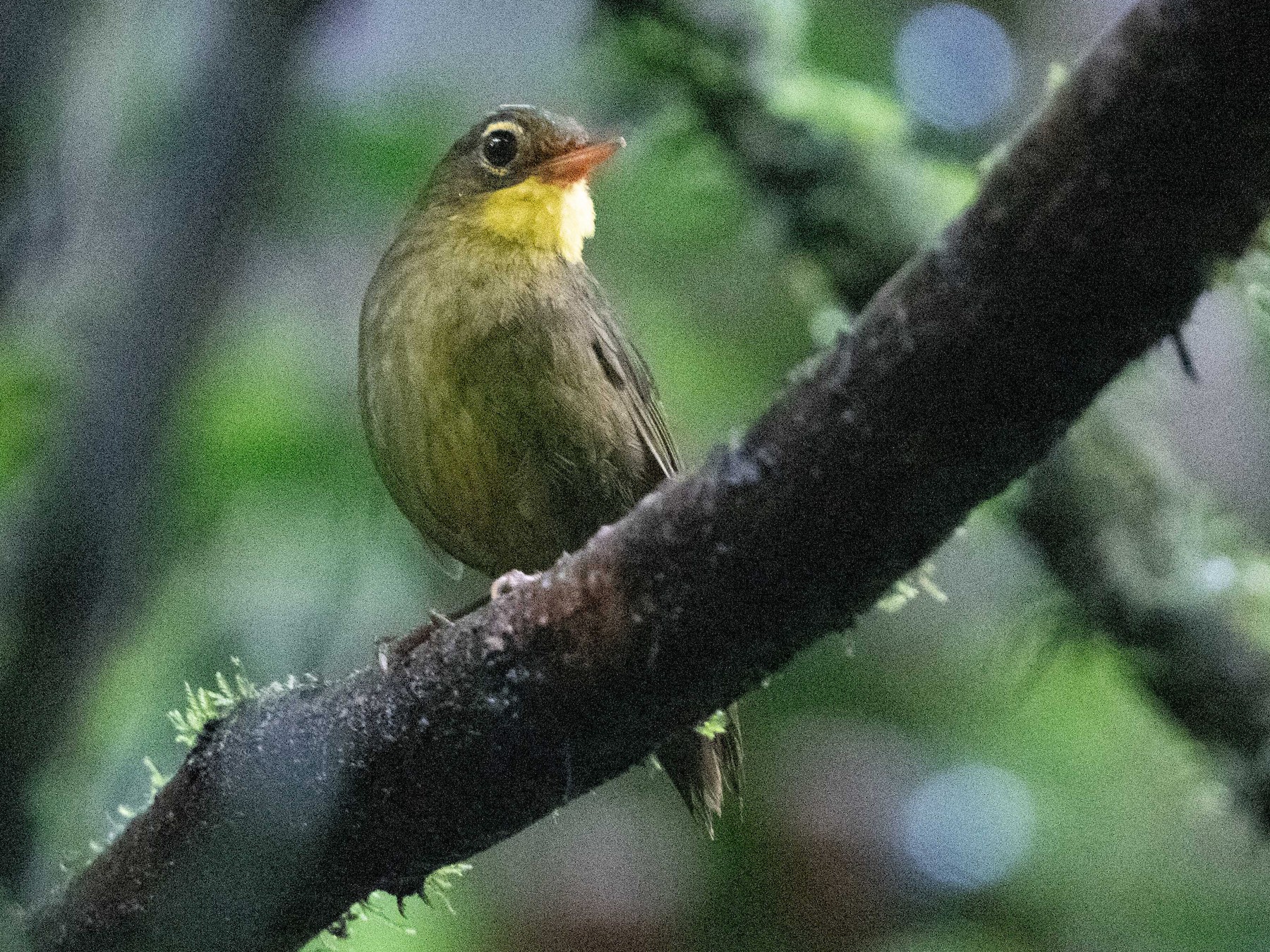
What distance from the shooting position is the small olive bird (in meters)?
3.20

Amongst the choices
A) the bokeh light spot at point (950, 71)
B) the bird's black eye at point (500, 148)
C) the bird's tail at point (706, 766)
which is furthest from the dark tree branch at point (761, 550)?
the bokeh light spot at point (950, 71)

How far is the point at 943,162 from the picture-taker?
475cm

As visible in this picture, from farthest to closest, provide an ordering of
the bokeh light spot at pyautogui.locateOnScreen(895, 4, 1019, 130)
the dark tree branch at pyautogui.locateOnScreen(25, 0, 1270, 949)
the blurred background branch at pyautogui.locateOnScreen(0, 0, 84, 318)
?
the bokeh light spot at pyautogui.locateOnScreen(895, 4, 1019, 130) → the blurred background branch at pyautogui.locateOnScreen(0, 0, 84, 318) → the dark tree branch at pyautogui.locateOnScreen(25, 0, 1270, 949)

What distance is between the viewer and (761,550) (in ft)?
6.27

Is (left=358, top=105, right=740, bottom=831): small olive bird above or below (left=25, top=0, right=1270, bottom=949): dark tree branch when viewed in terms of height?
above

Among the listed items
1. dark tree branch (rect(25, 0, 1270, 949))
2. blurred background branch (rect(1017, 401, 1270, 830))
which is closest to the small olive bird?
dark tree branch (rect(25, 0, 1270, 949))

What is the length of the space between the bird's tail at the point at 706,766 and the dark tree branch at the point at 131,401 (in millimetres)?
1177

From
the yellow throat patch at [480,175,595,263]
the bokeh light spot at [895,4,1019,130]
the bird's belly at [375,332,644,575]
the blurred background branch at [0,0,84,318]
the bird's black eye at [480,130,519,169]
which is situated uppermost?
the bokeh light spot at [895,4,1019,130]

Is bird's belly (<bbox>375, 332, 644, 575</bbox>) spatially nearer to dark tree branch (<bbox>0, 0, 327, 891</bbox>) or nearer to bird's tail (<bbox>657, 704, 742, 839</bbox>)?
bird's tail (<bbox>657, 704, 742, 839</bbox>)

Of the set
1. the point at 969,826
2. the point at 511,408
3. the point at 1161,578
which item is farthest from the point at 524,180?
the point at 969,826

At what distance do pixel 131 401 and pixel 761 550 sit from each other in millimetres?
1213

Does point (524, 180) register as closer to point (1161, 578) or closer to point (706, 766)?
point (706, 766)

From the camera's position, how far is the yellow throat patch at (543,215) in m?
3.63

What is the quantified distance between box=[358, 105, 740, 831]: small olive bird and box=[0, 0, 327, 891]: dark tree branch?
24.5 inches
